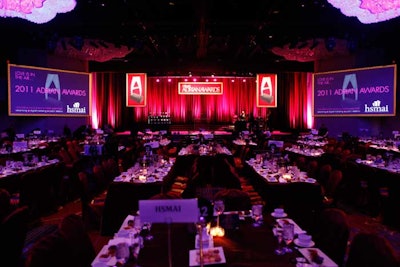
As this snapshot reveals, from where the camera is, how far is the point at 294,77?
19.7 meters

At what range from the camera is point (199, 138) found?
476 inches

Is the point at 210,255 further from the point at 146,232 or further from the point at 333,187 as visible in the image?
the point at 333,187

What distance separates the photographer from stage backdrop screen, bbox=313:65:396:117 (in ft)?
39.1

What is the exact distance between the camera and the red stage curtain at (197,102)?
1939cm

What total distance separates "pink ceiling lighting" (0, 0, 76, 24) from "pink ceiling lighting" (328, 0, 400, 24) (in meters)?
4.79

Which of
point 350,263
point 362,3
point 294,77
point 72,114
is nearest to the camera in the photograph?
point 350,263

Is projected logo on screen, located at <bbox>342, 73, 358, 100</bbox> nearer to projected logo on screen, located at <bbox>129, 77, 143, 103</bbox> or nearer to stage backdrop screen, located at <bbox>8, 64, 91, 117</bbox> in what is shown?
projected logo on screen, located at <bbox>129, 77, 143, 103</bbox>

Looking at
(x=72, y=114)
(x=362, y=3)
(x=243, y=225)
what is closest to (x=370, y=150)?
(x=362, y=3)

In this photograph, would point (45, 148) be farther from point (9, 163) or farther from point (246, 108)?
point (246, 108)

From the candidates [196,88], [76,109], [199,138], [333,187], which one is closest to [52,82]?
[76,109]

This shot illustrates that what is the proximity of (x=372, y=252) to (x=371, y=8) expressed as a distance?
15.7 feet

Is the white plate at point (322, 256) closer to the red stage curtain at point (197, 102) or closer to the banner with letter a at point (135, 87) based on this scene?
the banner with letter a at point (135, 87)

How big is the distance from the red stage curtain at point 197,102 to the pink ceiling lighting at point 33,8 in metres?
12.1

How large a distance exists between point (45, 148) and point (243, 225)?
792 cm
